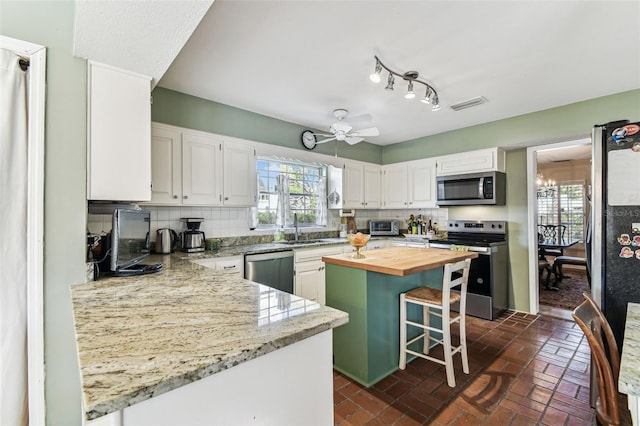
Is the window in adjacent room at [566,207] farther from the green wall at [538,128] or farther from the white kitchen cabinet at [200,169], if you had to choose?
the white kitchen cabinet at [200,169]

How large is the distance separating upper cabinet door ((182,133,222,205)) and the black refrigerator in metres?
3.14

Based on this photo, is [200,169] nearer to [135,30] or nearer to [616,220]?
[135,30]

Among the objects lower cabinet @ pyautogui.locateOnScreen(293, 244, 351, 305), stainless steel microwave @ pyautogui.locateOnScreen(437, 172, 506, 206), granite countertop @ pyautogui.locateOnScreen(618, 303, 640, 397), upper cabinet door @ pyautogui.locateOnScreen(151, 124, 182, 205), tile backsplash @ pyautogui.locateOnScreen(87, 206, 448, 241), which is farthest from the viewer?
stainless steel microwave @ pyautogui.locateOnScreen(437, 172, 506, 206)

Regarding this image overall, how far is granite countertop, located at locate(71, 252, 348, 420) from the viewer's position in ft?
2.12

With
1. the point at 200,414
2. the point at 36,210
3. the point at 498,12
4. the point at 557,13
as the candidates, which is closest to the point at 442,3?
the point at 498,12

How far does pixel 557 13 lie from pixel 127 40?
2.54m

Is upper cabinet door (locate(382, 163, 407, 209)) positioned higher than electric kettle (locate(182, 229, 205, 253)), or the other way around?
upper cabinet door (locate(382, 163, 407, 209))

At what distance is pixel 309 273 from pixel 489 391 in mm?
2015

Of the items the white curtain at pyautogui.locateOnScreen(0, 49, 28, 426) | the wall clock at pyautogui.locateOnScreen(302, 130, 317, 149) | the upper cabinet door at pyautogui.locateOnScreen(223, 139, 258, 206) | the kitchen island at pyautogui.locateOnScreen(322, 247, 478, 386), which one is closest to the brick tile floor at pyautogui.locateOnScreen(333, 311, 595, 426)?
the kitchen island at pyautogui.locateOnScreen(322, 247, 478, 386)

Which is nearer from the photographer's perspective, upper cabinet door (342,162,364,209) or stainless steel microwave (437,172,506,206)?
stainless steel microwave (437,172,506,206)

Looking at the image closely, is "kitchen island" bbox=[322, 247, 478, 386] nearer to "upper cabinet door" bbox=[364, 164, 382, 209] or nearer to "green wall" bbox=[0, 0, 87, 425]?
"green wall" bbox=[0, 0, 87, 425]

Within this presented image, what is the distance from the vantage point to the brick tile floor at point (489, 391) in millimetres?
1863

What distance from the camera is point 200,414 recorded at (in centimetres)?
73

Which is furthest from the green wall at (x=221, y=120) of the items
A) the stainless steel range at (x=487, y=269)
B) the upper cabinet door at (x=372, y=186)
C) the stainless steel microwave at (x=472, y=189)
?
the stainless steel range at (x=487, y=269)
